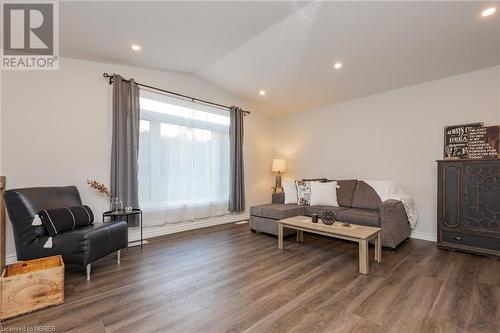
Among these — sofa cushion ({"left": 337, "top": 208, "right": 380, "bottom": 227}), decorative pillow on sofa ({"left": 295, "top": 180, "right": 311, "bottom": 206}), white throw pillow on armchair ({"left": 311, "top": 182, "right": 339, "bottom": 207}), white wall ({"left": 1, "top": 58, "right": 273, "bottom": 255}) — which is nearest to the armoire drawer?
sofa cushion ({"left": 337, "top": 208, "right": 380, "bottom": 227})

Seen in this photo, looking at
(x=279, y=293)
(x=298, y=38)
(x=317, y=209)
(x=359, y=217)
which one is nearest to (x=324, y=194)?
(x=317, y=209)

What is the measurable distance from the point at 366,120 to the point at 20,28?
4848 mm

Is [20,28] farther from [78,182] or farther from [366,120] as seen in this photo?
[366,120]

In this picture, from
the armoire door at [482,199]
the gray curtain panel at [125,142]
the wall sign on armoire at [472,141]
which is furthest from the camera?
the gray curtain panel at [125,142]

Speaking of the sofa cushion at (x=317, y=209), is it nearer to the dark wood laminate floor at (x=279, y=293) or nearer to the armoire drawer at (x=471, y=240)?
the dark wood laminate floor at (x=279, y=293)

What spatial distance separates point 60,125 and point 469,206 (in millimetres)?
5188

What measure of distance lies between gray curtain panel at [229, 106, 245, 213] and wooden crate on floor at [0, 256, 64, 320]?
3085 millimetres

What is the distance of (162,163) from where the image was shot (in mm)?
3812

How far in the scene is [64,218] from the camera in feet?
7.75

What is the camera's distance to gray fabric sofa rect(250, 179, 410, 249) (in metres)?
3.01

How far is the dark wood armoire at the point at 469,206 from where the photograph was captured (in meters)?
2.71

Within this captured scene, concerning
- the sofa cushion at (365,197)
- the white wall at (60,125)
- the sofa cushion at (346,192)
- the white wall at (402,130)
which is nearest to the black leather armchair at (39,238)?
the white wall at (60,125)

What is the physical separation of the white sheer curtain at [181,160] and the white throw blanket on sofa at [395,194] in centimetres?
271

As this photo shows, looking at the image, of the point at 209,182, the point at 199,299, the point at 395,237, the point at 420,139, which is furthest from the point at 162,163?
the point at 420,139
